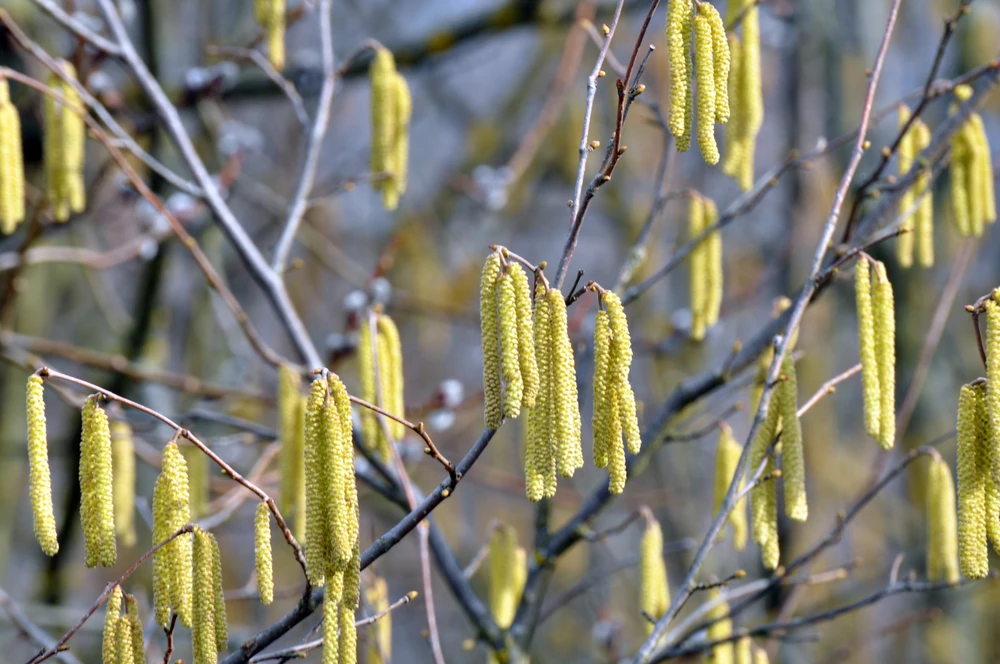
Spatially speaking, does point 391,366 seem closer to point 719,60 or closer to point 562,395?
point 562,395

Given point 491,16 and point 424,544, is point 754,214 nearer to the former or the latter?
point 491,16

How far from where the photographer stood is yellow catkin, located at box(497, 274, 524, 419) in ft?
5.16

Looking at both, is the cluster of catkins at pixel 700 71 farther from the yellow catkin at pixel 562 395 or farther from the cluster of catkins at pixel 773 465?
the cluster of catkins at pixel 773 465

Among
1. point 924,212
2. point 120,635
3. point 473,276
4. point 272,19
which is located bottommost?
point 120,635

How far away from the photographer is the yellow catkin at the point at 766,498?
7.00ft

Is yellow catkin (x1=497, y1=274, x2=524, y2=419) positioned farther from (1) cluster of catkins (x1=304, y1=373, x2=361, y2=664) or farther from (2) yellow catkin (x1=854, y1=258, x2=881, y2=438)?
(2) yellow catkin (x1=854, y1=258, x2=881, y2=438)

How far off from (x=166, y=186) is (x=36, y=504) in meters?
3.65

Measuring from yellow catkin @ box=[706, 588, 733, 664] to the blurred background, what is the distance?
221 millimetres

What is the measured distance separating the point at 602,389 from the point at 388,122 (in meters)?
1.71

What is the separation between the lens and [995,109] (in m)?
6.33

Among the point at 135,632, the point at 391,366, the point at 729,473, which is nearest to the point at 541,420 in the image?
the point at 135,632

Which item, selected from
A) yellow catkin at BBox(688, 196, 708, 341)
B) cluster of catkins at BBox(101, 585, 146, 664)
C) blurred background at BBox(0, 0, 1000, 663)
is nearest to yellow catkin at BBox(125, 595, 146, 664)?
cluster of catkins at BBox(101, 585, 146, 664)

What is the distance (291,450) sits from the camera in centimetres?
273

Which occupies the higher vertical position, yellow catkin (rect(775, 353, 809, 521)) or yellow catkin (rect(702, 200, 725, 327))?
yellow catkin (rect(702, 200, 725, 327))
